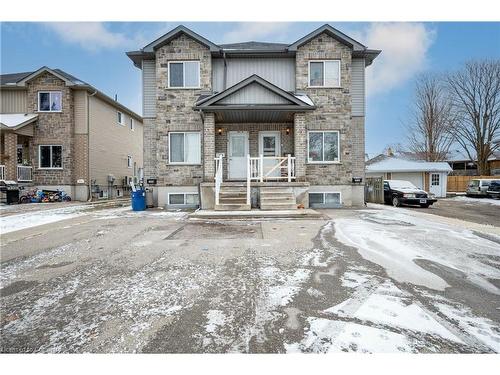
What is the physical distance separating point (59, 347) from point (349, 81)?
14.0m

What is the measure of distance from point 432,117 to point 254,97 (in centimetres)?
2746

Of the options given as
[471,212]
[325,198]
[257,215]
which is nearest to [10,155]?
[257,215]

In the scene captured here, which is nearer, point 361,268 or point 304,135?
point 361,268

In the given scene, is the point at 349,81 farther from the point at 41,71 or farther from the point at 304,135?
the point at 41,71

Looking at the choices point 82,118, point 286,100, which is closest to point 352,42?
point 286,100

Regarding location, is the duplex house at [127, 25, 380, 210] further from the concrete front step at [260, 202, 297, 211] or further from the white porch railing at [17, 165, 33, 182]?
the white porch railing at [17, 165, 33, 182]

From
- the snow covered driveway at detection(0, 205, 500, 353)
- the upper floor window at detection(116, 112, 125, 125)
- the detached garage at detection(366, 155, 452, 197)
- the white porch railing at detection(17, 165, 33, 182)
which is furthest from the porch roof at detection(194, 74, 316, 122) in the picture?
the detached garage at detection(366, 155, 452, 197)

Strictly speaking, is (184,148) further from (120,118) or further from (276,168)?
(120,118)

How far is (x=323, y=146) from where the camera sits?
13.1 metres

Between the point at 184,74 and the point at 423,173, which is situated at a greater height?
the point at 184,74

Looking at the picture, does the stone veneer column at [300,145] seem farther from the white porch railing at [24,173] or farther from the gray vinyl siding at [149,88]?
the white porch railing at [24,173]

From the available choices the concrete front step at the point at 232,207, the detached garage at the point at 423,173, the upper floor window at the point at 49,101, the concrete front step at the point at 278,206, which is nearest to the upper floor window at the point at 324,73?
the concrete front step at the point at 278,206

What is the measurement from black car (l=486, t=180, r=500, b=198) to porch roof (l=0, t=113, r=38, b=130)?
107 ft

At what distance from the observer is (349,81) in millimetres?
13133
